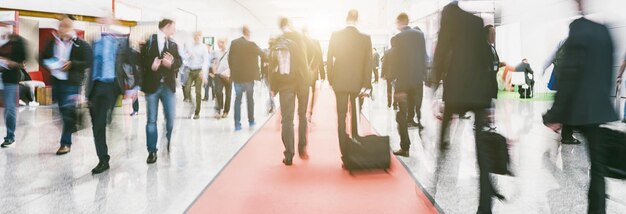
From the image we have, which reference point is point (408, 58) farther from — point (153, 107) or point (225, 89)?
point (225, 89)

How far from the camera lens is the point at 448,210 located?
115 inches

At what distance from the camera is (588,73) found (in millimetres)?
2381

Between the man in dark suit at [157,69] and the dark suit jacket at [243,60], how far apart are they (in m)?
2.19

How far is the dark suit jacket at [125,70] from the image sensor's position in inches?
164

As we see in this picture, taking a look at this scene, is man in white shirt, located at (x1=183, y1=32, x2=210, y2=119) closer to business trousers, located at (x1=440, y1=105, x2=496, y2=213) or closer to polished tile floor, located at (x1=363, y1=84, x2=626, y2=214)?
polished tile floor, located at (x1=363, y1=84, x2=626, y2=214)

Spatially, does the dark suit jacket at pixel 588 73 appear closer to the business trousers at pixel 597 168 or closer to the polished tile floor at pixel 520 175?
the business trousers at pixel 597 168

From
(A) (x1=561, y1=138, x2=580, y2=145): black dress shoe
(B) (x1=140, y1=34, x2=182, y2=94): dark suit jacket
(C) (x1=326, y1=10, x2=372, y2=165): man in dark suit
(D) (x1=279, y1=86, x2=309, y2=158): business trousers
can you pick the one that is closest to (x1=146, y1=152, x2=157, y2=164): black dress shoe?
(B) (x1=140, y1=34, x2=182, y2=94): dark suit jacket

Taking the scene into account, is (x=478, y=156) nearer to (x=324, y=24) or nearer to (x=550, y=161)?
(x=550, y=161)

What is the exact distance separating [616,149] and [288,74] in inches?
110

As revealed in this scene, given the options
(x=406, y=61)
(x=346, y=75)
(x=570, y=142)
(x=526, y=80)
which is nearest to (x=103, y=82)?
(x=346, y=75)

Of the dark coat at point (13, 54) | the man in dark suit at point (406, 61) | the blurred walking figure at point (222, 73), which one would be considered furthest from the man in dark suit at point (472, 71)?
the blurred walking figure at point (222, 73)

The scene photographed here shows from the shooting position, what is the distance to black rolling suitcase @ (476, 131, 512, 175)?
2.58 m

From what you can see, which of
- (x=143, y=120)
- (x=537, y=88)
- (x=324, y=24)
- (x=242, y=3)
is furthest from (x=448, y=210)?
(x=324, y=24)

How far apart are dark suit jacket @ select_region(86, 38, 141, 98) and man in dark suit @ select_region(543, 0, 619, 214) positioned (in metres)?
3.74
